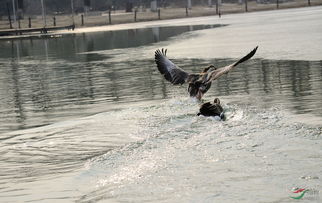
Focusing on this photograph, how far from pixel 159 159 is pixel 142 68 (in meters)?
12.9

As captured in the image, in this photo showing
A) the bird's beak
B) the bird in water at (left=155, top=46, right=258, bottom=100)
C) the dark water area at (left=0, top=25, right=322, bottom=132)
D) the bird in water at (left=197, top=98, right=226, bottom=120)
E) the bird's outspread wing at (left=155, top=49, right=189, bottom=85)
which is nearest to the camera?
the bird in water at (left=197, top=98, right=226, bottom=120)

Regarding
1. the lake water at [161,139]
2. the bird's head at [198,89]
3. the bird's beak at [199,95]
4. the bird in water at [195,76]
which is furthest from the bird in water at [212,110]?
the bird's beak at [199,95]

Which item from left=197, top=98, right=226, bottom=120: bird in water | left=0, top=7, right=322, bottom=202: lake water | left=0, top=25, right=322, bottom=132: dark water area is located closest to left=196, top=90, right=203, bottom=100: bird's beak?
left=0, top=7, right=322, bottom=202: lake water

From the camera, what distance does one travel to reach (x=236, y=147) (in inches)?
349

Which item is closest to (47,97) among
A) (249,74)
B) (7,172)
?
(249,74)

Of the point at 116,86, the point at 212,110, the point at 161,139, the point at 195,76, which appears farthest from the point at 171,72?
the point at 161,139

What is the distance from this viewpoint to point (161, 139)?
31.9 feet

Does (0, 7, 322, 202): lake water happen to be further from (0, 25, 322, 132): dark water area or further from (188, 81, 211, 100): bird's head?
(188, 81, 211, 100): bird's head

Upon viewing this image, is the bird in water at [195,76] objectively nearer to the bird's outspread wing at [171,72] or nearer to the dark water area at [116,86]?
the bird's outspread wing at [171,72]

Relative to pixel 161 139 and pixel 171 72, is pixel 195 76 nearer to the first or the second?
pixel 171 72

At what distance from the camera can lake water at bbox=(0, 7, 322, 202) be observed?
24.3ft

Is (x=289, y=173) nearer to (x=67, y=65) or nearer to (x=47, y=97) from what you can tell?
(x=47, y=97)

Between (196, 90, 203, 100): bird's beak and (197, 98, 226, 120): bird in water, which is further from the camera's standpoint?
(196, 90, 203, 100): bird's beak

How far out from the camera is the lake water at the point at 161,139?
24.3 ft
